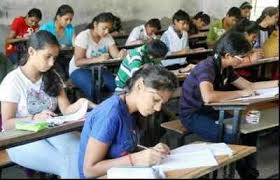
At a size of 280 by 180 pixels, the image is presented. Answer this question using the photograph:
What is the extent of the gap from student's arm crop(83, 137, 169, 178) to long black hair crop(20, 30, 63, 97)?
105cm

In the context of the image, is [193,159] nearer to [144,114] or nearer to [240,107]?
[144,114]

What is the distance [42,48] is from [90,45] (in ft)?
7.48

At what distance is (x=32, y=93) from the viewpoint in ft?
9.92

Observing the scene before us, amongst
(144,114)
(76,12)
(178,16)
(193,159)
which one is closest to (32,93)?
(144,114)

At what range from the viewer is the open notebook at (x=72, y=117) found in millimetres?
2825

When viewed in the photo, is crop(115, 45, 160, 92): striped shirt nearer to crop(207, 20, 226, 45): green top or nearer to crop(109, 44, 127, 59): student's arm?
crop(109, 44, 127, 59): student's arm

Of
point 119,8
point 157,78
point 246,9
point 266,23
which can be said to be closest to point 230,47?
point 157,78

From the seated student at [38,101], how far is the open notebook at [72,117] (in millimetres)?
57

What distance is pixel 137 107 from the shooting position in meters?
2.26

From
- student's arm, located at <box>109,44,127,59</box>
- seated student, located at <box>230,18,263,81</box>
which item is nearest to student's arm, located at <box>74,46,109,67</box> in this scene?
student's arm, located at <box>109,44,127,59</box>

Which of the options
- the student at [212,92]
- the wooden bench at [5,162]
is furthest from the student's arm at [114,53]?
the wooden bench at [5,162]

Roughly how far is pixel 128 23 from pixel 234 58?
5389mm

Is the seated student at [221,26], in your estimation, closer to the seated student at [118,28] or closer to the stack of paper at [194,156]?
the seated student at [118,28]

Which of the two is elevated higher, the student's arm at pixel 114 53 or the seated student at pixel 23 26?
the seated student at pixel 23 26
